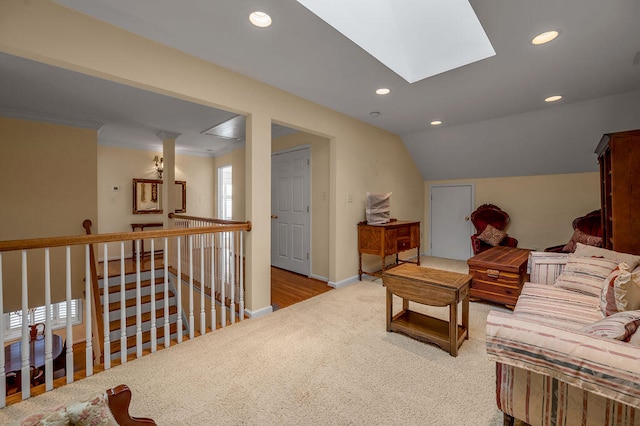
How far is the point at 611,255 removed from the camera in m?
2.27

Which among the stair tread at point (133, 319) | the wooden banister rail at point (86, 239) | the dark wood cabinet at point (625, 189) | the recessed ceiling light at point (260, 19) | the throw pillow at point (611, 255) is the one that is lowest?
the stair tread at point (133, 319)

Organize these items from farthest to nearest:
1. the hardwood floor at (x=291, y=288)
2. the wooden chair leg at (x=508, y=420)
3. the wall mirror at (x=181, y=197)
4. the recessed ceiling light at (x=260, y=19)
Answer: the wall mirror at (x=181, y=197) < the hardwood floor at (x=291, y=288) < the recessed ceiling light at (x=260, y=19) < the wooden chair leg at (x=508, y=420)

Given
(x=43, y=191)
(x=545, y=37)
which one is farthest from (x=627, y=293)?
(x=43, y=191)

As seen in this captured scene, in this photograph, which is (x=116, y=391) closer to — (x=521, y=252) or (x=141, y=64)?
(x=141, y=64)

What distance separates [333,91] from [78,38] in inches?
85.5

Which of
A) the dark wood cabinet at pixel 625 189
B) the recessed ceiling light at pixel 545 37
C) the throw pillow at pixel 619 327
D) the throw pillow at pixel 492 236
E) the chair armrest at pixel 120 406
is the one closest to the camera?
the chair armrest at pixel 120 406

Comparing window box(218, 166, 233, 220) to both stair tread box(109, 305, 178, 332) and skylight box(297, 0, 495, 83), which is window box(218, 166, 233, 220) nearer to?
stair tread box(109, 305, 178, 332)

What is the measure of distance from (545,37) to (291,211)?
3661 mm

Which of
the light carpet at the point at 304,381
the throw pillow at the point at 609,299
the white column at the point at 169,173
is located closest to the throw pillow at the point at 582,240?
the light carpet at the point at 304,381

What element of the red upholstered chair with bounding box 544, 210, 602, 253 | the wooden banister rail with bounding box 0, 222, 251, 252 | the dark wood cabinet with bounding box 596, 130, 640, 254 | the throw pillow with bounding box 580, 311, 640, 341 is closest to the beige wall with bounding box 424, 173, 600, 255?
the red upholstered chair with bounding box 544, 210, 602, 253

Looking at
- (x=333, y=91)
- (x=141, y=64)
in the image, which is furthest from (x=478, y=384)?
(x=141, y=64)

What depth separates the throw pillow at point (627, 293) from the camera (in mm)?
1524

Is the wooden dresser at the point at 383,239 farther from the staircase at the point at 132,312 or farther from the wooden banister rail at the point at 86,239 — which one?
the staircase at the point at 132,312

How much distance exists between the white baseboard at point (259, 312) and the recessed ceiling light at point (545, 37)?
336 centimetres
